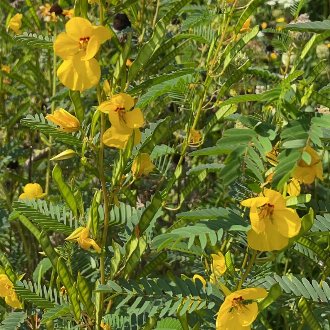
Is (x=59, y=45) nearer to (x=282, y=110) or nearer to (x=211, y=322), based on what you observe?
(x=282, y=110)

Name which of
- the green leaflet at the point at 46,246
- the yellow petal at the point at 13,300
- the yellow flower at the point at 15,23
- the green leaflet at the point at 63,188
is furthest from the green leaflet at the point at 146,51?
the yellow flower at the point at 15,23

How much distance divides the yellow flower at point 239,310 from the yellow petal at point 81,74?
412mm

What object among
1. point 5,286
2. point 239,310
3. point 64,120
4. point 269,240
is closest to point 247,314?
point 239,310

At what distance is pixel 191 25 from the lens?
6.28 feet

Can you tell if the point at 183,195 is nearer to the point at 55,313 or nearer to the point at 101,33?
the point at 55,313

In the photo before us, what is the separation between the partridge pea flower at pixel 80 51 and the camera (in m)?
1.10

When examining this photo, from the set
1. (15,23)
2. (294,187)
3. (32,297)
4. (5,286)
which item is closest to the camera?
(294,187)

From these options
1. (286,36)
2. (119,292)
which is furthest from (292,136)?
(286,36)

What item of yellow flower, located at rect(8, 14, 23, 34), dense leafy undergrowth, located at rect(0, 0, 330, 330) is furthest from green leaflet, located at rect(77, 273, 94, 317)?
yellow flower, located at rect(8, 14, 23, 34)

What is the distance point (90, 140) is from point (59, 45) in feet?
0.60

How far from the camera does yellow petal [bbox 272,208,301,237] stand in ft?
3.41

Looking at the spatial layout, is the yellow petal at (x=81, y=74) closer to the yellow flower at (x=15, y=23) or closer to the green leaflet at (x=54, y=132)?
the green leaflet at (x=54, y=132)

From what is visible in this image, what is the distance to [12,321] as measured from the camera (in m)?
1.52

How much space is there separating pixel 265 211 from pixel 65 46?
0.42 meters
